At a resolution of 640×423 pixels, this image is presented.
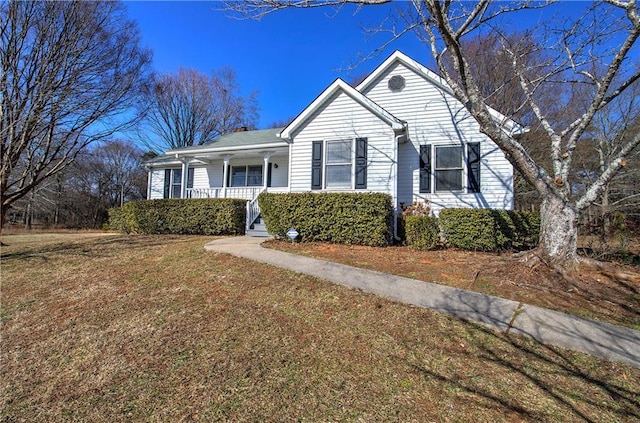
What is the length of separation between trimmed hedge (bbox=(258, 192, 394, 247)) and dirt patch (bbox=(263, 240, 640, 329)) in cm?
81

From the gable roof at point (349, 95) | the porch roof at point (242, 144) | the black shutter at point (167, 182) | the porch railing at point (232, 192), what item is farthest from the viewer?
the black shutter at point (167, 182)

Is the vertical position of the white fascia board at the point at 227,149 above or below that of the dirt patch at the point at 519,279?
above

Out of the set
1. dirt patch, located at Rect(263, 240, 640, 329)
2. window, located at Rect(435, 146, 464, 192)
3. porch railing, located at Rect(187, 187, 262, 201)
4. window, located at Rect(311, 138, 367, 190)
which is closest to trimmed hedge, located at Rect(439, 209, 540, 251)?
dirt patch, located at Rect(263, 240, 640, 329)

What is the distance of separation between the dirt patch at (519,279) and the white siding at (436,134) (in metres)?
3.36

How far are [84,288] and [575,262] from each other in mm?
9185

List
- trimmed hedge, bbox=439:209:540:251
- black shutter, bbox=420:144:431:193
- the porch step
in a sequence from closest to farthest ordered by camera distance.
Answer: trimmed hedge, bbox=439:209:540:251 < black shutter, bbox=420:144:431:193 < the porch step

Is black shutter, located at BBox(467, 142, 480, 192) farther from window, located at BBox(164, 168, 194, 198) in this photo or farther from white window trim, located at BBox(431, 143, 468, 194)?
window, located at BBox(164, 168, 194, 198)

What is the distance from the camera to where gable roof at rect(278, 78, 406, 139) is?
31.6 feet

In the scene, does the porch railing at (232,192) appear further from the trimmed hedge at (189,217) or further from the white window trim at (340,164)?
the white window trim at (340,164)

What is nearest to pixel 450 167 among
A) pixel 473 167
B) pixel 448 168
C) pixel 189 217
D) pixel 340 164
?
pixel 448 168

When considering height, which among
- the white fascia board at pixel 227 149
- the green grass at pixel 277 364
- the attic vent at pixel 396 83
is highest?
the attic vent at pixel 396 83

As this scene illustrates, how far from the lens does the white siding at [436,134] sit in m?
10.3

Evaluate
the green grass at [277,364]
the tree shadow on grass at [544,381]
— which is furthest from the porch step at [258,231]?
the tree shadow on grass at [544,381]

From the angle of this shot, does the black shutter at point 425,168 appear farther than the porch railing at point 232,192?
No
